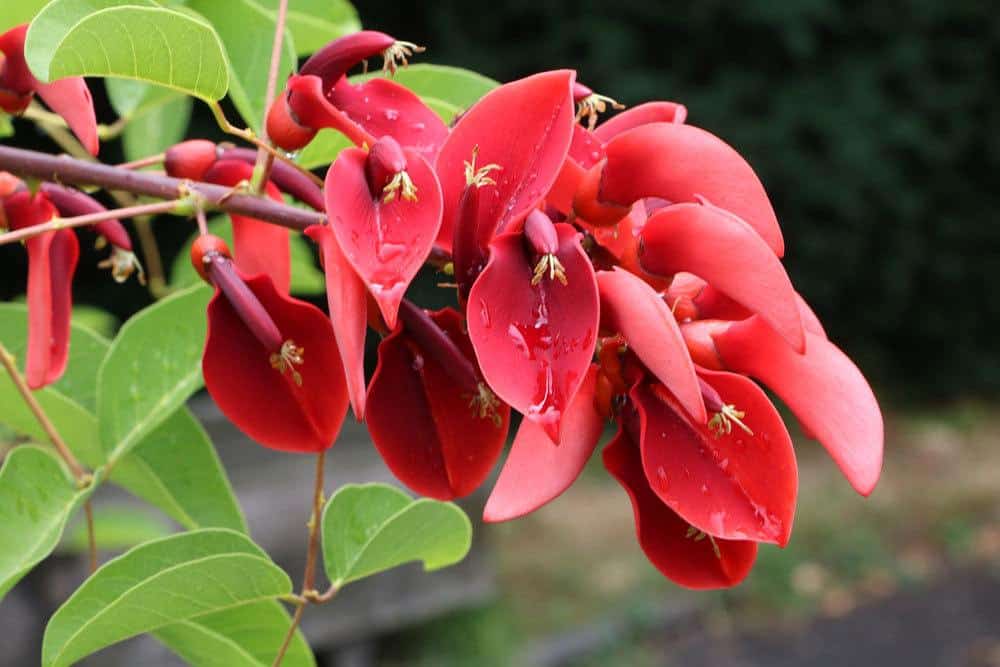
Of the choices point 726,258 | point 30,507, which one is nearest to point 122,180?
point 30,507

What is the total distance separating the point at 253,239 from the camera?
0.50 m

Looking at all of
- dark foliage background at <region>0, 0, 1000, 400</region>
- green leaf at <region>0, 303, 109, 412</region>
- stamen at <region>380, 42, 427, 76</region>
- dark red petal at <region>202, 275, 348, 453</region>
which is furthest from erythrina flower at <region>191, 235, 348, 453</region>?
dark foliage background at <region>0, 0, 1000, 400</region>

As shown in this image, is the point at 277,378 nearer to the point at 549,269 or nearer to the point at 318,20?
the point at 549,269

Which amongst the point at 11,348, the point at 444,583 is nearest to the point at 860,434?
the point at 11,348

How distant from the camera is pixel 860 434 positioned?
1.24ft

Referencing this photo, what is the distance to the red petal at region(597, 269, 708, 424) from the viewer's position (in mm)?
358

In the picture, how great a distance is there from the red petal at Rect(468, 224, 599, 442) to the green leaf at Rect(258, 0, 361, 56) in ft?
1.19

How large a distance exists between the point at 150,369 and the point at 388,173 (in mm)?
243

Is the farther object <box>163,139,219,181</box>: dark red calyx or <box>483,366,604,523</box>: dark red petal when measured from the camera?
<box>163,139,219,181</box>: dark red calyx

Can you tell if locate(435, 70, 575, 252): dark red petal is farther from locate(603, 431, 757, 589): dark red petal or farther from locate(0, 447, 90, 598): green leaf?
locate(0, 447, 90, 598): green leaf

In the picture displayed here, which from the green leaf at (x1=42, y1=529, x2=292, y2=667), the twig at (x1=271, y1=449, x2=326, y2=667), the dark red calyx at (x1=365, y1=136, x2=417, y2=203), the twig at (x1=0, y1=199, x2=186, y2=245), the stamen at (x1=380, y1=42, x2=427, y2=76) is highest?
the dark red calyx at (x1=365, y1=136, x2=417, y2=203)

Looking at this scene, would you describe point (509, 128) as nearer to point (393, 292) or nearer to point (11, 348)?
point (393, 292)

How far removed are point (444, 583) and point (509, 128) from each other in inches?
92.2

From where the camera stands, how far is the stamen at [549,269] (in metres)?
0.37
